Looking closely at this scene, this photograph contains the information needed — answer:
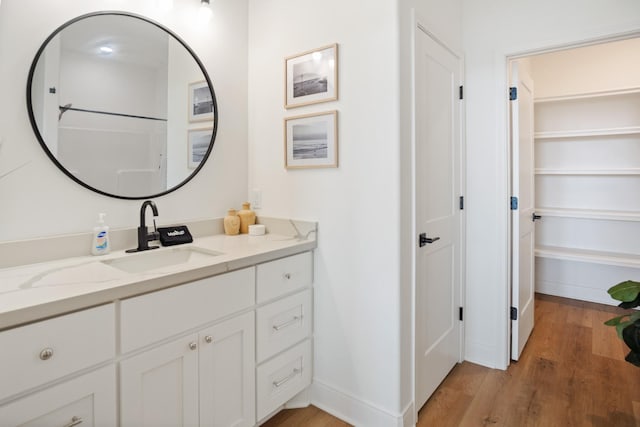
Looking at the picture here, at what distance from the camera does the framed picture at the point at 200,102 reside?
199cm

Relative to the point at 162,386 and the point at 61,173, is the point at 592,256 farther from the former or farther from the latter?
the point at 61,173

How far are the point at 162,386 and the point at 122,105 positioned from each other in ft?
4.22

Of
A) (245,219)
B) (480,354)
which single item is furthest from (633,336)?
(245,219)

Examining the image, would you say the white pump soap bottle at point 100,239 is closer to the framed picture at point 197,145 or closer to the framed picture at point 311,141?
the framed picture at point 197,145

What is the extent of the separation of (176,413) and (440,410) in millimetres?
1370

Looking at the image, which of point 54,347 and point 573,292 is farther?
point 573,292

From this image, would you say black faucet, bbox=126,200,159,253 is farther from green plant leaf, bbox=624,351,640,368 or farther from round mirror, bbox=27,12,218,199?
green plant leaf, bbox=624,351,640,368

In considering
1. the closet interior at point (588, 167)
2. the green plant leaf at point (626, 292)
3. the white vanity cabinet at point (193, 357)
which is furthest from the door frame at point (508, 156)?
the white vanity cabinet at point (193, 357)

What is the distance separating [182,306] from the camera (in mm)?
1321

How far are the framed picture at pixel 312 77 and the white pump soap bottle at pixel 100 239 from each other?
3.68 ft

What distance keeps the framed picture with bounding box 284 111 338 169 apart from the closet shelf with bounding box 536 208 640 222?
106 inches

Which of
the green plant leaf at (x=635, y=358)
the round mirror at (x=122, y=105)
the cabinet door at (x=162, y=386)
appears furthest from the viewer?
the green plant leaf at (x=635, y=358)

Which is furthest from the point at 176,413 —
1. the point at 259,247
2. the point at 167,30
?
the point at 167,30

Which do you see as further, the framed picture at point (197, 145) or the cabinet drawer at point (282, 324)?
the framed picture at point (197, 145)
